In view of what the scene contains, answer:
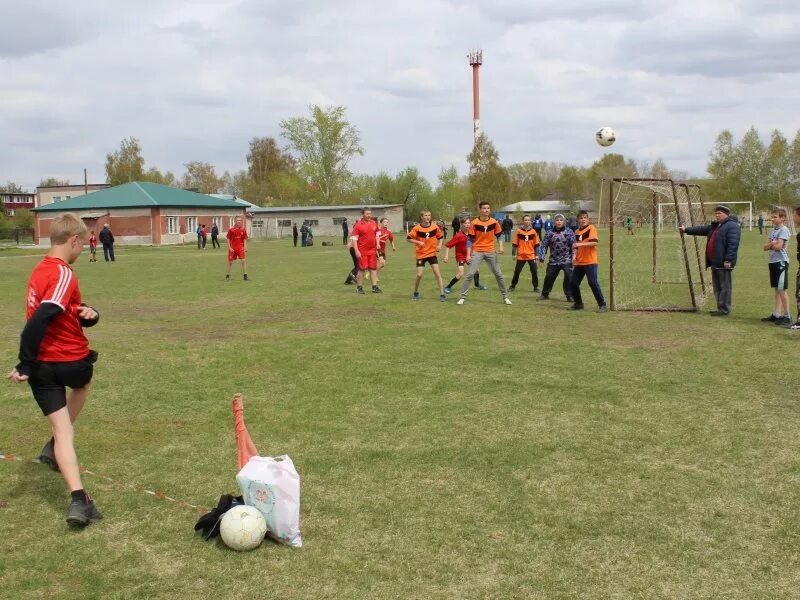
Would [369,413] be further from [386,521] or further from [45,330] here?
[45,330]

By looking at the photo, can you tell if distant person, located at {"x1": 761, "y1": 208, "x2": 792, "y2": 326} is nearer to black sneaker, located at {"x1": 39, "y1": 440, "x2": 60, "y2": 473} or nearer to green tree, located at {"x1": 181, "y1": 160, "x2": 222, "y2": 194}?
black sneaker, located at {"x1": 39, "y1": 440, "x2": 60, "y2": 473}

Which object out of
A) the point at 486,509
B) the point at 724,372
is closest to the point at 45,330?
the point at 486,509

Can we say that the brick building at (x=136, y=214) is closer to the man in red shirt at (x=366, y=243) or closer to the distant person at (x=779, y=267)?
the man in red shirt at (x=366, y=243)

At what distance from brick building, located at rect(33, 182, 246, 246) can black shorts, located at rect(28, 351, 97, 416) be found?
54.9 meters

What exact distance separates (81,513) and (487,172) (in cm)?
6820

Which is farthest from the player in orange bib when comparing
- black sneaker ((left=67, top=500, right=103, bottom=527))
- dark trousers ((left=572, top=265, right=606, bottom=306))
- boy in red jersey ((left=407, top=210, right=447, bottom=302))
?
black sneaker ((left=67, top=500, right=103, bottom=527))

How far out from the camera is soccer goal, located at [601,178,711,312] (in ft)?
45.6

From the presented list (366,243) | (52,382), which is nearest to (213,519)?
(52,382)

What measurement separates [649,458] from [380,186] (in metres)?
87.7

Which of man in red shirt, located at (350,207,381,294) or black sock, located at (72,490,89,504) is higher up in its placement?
man in red shirt, located at (350,207,381,294)

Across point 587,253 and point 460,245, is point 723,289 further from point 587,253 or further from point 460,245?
point 460,245

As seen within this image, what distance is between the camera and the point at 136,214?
5738 cm

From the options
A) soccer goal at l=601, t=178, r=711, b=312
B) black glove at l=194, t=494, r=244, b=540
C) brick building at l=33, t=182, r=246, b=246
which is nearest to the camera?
black glove at l=194, t=494, r=244, b=540

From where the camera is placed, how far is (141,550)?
4.27 m
